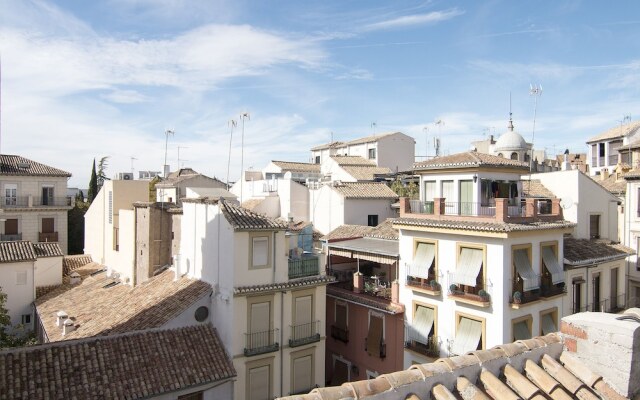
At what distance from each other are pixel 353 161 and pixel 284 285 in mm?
28013

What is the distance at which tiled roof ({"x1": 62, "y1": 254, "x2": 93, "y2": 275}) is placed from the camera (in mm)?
30188

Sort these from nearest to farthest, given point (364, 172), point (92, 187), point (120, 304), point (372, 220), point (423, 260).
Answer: point (423, 260)
point (120, 304)
point (372, 220)
point (364, 172)
point (92, 187)

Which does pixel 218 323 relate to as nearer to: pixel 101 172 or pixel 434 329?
pixel 434 329

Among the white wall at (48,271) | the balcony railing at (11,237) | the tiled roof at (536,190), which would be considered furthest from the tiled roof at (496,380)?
the balcony railing at (11,237)

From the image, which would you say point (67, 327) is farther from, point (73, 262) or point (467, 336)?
point (467, 336)

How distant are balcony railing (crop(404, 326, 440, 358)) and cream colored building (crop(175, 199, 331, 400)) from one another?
3662 mm

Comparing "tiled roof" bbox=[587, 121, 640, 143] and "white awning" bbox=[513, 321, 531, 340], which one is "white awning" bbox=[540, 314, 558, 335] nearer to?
"white awning" bbox=[513, 321, 531, 340]

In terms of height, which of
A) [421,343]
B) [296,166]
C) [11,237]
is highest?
[296,166]

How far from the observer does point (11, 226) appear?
120 feet

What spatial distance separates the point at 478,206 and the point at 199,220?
1118 centimetres

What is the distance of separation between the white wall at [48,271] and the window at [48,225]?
1356 centimetres

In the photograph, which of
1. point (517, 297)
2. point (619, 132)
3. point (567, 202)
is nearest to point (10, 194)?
point (517, 297)

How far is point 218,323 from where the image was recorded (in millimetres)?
17156

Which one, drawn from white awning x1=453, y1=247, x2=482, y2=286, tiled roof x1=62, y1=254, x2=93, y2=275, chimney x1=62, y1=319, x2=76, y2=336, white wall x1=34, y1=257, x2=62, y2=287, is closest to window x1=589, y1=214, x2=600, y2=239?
white awning x1=453, y1=247, x2=482, y2=286
